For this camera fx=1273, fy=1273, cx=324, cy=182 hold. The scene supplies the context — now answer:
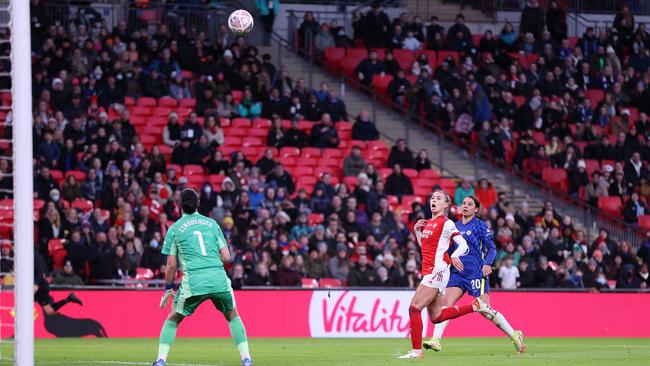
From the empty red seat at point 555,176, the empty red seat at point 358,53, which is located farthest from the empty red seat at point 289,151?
the empty red seat at point 555,176

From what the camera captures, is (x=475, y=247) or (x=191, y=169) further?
(x=191, y=169)

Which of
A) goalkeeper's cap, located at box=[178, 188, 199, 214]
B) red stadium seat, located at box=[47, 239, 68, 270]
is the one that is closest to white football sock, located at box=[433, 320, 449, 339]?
goalkeeper's cap, located at box=[178, 188, 199, 214]

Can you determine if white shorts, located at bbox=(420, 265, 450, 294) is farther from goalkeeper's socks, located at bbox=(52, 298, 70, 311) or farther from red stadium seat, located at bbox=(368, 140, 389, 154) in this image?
red stadium seat, located at bbox=(368, 140, 389, 154)

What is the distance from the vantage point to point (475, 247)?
16.8 m

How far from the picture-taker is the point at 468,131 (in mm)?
32531

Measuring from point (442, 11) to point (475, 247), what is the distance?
21.4m

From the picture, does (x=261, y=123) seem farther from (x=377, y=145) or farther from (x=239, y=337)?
(x=239, y=337)

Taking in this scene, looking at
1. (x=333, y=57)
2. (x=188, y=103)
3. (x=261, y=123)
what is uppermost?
(x=333, y=57)

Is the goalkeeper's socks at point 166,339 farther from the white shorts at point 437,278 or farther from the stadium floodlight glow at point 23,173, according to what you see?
the white shorts at point 437,278

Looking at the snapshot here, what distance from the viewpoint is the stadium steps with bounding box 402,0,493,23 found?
121ft

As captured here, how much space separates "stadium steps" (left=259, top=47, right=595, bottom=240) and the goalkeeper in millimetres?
19400

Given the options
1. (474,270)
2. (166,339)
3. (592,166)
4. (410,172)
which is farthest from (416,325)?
(592,166)

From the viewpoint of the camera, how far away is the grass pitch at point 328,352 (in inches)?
583

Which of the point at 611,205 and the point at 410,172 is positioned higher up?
the point at 410,172
